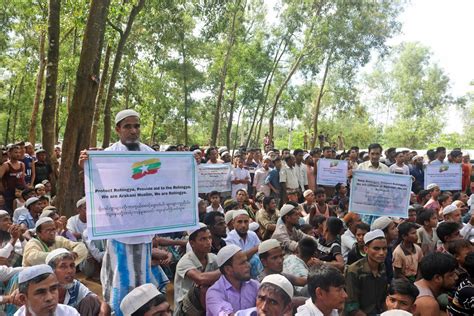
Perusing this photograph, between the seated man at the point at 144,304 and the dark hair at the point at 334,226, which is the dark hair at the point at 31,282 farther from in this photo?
the dark hair at the point at 334,226

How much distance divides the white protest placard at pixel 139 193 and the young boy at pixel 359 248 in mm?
2030

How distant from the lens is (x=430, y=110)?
4891cm

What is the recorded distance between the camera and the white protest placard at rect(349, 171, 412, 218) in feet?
22.5

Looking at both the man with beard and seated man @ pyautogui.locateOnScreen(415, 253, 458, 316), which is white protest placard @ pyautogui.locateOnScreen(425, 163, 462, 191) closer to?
the man with beard

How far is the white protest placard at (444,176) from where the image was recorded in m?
9.72

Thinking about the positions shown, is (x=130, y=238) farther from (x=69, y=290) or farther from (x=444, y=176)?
(x=444, y=176)

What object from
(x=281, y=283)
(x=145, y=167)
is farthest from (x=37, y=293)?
(x=281, y=283)

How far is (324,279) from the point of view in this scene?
3.55 metres

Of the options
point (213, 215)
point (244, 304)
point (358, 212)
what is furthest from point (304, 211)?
point (244, 304)

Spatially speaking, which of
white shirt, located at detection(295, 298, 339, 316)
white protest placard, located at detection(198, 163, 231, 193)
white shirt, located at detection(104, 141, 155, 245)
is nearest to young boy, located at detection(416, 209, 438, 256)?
white shirt, located at detection(295, 298, 339, 316)

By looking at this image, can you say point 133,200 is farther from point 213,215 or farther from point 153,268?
point 213,215

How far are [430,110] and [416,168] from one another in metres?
41.2

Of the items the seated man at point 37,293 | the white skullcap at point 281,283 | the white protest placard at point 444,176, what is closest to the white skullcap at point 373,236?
the white skullcap at point 281,283

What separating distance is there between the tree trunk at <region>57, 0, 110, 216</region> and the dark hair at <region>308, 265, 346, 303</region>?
4668mm
